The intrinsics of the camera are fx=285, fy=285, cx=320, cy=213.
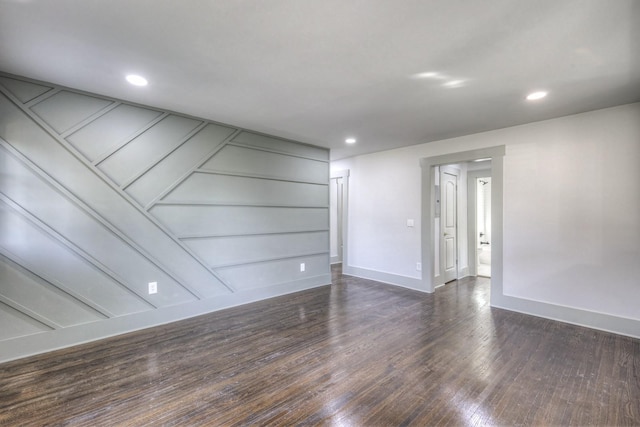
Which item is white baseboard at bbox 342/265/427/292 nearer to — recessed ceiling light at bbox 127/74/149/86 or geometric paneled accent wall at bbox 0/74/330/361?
geometric paneled accent wall at bbox 0/74/330/361

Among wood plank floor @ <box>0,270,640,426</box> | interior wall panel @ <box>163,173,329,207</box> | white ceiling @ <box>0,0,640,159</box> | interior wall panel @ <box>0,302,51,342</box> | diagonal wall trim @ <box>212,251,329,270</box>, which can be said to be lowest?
wood plank floor @ <box>0,270,640,426</box>

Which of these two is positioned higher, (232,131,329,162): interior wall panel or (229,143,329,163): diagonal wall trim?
(232,131,329,162): interior wall panel

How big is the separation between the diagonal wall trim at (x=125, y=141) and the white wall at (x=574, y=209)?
4.06 m

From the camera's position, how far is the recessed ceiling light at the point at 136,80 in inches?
98.7

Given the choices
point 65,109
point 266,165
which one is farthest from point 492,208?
point 65,109

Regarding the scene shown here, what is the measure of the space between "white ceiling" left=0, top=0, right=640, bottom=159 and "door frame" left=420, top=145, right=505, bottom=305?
0.85m

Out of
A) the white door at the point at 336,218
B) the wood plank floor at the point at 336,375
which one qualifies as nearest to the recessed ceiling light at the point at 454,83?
the wood plank floor at the point at 336,375

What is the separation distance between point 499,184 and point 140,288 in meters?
4.70

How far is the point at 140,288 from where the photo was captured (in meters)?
3.16

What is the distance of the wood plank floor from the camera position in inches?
72.6

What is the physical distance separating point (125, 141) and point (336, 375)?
315 centimetres

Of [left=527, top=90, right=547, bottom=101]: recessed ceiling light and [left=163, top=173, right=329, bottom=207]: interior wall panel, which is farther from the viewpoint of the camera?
[left=163, top=173, right=329, bottom=207]: interior wall panel

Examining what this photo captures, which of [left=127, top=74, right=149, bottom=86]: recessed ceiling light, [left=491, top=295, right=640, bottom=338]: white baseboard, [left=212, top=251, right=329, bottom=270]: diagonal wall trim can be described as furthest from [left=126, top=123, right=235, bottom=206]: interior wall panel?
[left=491, top=295, right=640, bottom=338]: white baseboard

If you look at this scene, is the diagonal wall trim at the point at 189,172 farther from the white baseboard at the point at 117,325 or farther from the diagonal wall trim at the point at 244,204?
the white baseboard at the point at 117,325
